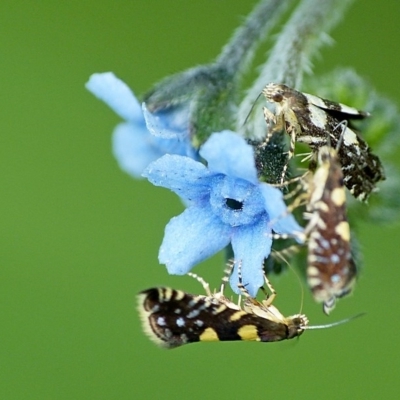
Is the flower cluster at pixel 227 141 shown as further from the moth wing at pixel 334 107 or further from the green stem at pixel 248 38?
the moth wing at pixel 334 107

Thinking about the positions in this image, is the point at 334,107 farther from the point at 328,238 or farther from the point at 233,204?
the point at 328,238

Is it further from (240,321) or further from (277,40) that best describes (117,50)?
(240,321)

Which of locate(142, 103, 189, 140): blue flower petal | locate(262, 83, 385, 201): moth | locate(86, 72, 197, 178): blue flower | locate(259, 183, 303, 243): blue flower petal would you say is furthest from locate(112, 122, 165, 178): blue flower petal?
locate(259, 183, 303, 243): blue flower petal

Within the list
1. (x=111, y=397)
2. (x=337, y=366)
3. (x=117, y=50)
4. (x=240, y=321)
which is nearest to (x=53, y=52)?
(x=117, y=50)

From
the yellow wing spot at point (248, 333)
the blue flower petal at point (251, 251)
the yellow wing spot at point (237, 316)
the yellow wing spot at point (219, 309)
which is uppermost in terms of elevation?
the blue flower petal at point (251, 251)

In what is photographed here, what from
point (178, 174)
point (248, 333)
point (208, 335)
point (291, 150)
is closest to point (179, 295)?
point (208, 335)

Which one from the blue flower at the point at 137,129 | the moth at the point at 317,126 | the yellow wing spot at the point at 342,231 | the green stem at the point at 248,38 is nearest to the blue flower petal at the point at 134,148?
the blue flower at the point at 137,129
